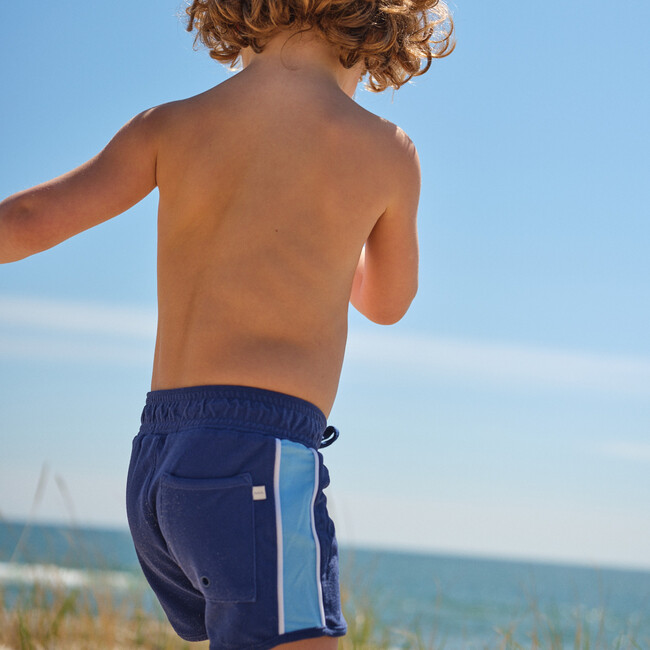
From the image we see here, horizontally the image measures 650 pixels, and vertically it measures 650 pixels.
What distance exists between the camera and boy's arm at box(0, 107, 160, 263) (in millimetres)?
1405

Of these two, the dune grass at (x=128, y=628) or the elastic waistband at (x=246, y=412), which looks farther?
the dune grass at (x=128, y=628)

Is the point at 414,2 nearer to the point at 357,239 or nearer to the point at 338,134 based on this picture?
the point at 338,134

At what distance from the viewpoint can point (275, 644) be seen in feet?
4.20

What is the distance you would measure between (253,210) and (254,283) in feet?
0.43

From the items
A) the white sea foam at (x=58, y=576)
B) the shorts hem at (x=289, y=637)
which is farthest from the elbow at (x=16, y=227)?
the white sea foam at (x=58, y=576)

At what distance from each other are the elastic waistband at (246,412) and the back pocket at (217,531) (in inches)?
3.6

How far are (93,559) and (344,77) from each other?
264cm

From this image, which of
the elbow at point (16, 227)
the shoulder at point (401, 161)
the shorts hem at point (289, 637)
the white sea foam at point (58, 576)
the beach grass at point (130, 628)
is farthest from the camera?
the white sea foam at point (58, 576)

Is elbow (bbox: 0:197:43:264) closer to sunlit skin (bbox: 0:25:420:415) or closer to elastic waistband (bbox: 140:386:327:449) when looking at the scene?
sunlit skin (bbox: 0:25:420:415)

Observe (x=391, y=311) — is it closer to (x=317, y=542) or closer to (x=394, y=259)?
(x=394, y=259)

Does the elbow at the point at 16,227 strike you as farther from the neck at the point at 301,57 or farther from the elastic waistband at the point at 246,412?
the neck at the point at 301,57

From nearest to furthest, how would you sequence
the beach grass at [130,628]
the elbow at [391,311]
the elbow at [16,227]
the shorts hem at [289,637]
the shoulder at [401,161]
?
the shorts hem at [289,637] < the elbow at [16,227] < the shoulder at [401,161] < the elbow at [391,311] < the beach grass at [130,628]

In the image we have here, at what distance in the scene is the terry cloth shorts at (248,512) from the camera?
4.26 feet

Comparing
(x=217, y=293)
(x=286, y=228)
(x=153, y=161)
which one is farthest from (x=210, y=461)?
(x=153, y=161)
